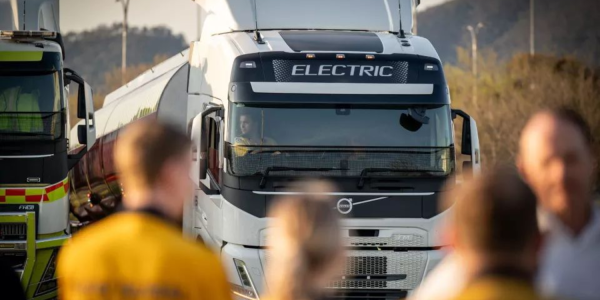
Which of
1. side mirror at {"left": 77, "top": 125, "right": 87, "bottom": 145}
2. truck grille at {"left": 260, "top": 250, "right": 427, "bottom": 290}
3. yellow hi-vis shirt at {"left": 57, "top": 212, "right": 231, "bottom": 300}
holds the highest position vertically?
yellow hi-vis shirt at {"left": 57, "top": 212, "right": 231, "bottom": 300}

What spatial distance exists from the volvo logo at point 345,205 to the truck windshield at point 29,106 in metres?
3.86

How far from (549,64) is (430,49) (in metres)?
41.7

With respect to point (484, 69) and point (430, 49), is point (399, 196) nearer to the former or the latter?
point (430, 49)

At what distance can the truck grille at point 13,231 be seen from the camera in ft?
44.8

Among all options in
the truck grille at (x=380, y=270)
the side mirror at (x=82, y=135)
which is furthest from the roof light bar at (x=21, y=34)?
the truck grille at (x=380, y=270)

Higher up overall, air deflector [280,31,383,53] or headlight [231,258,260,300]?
air deflector [280,31,383,53]

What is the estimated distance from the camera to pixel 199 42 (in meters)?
14.4

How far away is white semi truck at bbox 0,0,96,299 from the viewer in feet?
45.0

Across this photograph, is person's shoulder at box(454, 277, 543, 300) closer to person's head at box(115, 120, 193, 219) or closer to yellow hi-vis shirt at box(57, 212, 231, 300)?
yellow hi-vis shirt at box(57, 212, 231, 300)

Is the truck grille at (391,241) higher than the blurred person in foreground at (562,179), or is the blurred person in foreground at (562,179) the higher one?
the blurred person in foreground at (562,179)

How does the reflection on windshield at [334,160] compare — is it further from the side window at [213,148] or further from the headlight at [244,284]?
the headlight at [244,284]

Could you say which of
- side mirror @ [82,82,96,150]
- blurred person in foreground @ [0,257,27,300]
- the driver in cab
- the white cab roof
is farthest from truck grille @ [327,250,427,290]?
blurred person in foreground @ [0,257,27,300]

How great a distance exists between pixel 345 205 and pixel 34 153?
398cm

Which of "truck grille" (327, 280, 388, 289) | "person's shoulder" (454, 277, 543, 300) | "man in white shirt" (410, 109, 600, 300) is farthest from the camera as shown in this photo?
"truck grille" (327, 280, 388, 289)
